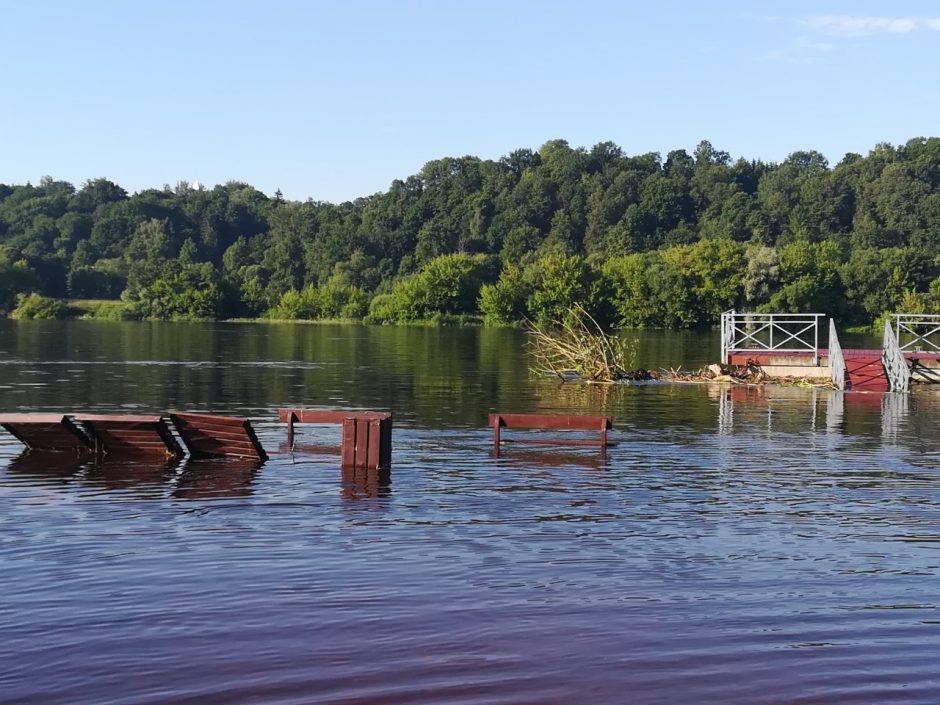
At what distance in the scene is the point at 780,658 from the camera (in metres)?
13.9

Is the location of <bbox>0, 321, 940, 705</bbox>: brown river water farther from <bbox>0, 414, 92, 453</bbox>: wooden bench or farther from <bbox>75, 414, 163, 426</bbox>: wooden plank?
<bbox>75, 414, 163, 426</bbox>: wooden plank

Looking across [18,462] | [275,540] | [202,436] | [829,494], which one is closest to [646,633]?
[275,540]

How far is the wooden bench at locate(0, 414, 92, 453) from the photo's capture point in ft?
95.2

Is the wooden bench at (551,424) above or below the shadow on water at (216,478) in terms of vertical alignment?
above

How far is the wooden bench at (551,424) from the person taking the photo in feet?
100

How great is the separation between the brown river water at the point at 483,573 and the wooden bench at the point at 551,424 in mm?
739

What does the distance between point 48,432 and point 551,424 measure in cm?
1277

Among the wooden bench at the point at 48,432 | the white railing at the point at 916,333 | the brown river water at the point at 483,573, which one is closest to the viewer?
the brown river water at the point at 483,573

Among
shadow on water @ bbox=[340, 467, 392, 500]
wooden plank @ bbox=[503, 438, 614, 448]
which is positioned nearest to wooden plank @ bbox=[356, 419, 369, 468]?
shadow on water @ bbox=[340, 467, 392, 500]

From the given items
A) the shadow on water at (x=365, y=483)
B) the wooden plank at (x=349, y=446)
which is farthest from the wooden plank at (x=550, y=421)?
the wooden plank at (x=349, y=446)

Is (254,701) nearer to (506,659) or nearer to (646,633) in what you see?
(506,659)

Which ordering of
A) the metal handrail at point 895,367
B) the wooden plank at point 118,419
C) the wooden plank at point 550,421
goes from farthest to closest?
1. the metal handrail at point 895,367
2. the wooden plank at point 550,421
3. the wooden plank at point 118,419

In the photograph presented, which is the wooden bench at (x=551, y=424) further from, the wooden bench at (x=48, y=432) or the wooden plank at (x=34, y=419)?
the wooden plank at (x=34, y=419)

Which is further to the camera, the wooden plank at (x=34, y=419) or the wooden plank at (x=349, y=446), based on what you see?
the wooden plank at (x=34, y=419)
